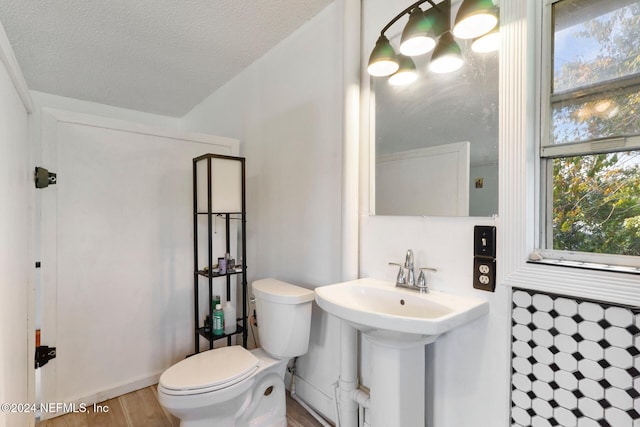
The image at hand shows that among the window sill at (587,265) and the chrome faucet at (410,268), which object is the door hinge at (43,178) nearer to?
the chrome faucet at (410,268)

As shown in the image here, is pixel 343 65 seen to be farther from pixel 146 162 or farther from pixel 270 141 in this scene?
pixel 146 162

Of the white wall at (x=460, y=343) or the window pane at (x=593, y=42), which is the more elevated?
the window pane at (x=593, y=42)

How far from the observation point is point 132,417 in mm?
1770

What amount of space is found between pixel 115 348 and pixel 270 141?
1702mm

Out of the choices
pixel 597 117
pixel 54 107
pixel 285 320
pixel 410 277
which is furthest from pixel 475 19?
pixel 54 107

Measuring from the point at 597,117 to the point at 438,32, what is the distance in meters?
0.61

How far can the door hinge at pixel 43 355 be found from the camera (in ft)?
5.71

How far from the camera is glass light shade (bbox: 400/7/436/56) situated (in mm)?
1163

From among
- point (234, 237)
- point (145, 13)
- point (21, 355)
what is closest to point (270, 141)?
point (234, 237)

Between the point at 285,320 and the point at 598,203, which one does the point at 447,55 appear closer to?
the point at 598,203

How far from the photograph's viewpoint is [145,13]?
1.75 m

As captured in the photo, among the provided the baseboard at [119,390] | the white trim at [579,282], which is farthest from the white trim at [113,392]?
the white trim at [579,282]

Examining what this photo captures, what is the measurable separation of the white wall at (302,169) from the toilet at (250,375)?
0.70 ft

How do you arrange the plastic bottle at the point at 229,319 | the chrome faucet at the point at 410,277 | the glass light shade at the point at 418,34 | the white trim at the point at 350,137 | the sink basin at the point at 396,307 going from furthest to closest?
the plastic bottle at the point at 229,319
the white trim at the point at 350,137
the chrome faucet at the point at 410,277
the glass light shade at the point at 418,34
the sink basin at the point at 396,307
